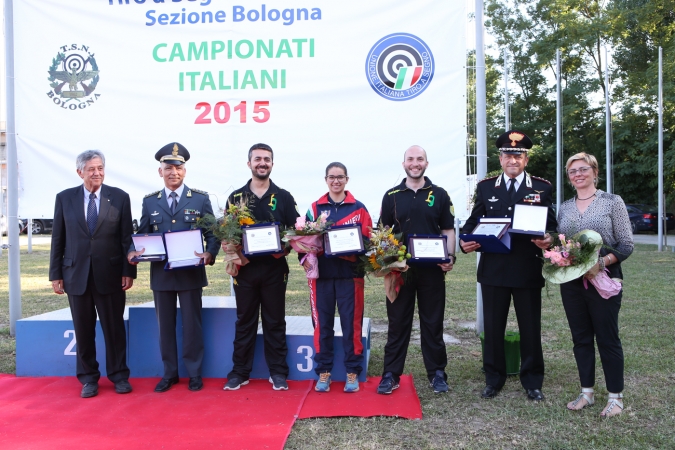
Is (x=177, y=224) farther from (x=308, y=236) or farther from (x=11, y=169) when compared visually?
(x=11, y=169)

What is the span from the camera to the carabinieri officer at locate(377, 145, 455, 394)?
4598 millimetres

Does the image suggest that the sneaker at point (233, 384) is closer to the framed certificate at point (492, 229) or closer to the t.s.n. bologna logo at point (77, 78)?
the framed certificate at point (492, 229)

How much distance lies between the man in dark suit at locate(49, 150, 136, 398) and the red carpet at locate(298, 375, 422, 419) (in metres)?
1.56

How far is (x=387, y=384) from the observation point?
4.53m

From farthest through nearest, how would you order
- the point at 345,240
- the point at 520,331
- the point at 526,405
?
1. the point at 520,331
2. the point at 345,240
3. the point at 526,405

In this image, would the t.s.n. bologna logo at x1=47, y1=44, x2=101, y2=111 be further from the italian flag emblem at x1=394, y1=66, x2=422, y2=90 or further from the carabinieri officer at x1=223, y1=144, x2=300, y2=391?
the italian flag emblem at x1=394, y1=66, x2=422, y2=90

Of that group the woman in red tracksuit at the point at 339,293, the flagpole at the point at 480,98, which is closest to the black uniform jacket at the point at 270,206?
the woman in red tracksuit at the point at 339,293

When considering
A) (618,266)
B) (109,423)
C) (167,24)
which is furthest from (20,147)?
(618,266)

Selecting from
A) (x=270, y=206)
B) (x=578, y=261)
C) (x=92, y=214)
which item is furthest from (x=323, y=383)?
(x=92, y=214)

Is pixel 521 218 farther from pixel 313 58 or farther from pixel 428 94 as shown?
pixel 313 58

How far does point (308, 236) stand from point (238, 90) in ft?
8.59

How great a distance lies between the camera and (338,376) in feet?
16.1

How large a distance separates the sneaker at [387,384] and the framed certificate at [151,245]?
1.98m

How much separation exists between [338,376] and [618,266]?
92.1 inches
